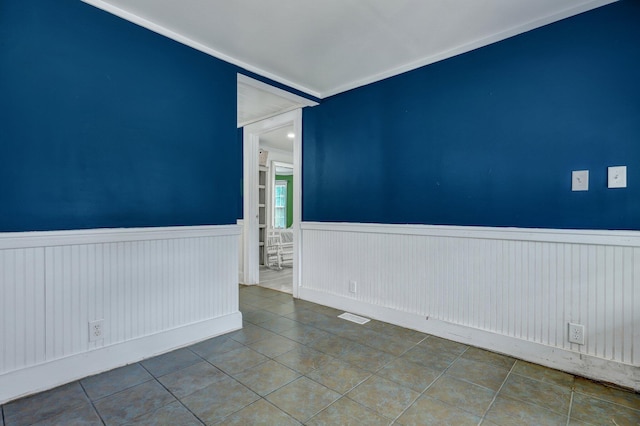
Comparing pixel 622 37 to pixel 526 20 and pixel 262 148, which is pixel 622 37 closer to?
pixel 526 20

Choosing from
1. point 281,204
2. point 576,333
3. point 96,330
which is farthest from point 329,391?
point 281,204

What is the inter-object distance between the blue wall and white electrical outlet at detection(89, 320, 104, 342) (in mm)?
653

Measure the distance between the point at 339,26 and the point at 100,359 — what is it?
289 cm

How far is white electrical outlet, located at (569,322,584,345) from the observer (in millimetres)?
2139

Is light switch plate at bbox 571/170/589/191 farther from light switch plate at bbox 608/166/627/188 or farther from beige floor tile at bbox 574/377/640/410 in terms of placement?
beige floor tile at bbox 574/377/640/410

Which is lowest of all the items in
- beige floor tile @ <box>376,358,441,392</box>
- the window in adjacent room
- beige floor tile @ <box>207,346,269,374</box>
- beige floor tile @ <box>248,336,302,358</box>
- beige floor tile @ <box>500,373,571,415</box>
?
beige floor tile @ <box>500,373,571,415</box>

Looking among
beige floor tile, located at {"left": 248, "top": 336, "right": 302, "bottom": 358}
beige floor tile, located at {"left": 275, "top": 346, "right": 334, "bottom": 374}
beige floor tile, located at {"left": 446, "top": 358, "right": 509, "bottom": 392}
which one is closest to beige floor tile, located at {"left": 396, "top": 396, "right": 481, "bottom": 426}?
beige floor tile, located at {"left": 446, "top": 358, "right": 509, "bottom": 392}

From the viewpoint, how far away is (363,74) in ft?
10.6

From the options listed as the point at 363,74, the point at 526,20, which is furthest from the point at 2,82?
the point at 526,20

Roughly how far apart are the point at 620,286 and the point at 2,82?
3917mm

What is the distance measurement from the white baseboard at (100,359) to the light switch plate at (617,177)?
3.06m

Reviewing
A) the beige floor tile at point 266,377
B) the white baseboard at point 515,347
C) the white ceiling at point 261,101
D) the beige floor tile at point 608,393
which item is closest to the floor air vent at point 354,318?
the white baseboard at point 515,347

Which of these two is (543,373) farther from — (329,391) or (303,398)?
(303,398)

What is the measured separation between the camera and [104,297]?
2.16 m
